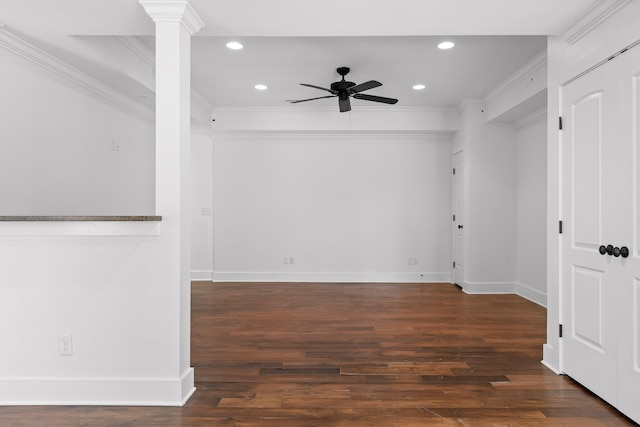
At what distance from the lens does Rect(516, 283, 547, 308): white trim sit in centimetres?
465

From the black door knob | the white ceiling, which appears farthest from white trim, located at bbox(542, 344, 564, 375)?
the white ceiling

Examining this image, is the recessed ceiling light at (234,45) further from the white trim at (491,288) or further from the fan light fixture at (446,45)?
the white trim at (491,288)

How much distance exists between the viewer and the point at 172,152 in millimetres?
2316

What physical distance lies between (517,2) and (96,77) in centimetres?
380

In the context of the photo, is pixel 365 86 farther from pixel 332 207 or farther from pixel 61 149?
pixel 61 149

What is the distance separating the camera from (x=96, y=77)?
3.72m

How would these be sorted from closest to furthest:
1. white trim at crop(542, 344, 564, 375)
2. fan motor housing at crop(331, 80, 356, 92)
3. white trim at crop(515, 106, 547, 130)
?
white trim at crop(542, 344, 564, 375)
fan motor housing at crop(331, 80, 356, 92)
white trim at crop(515, 106, 547, 130)

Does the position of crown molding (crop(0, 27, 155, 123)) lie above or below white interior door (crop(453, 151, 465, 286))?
above

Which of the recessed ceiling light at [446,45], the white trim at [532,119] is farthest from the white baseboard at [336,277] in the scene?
the recessed ceiling light at [446,45]

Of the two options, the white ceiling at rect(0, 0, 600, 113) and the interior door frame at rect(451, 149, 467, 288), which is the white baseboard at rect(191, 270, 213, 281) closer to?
the white ceiling at rect(0, 0, 600, 113)

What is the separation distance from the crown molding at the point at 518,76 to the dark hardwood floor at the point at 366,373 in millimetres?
2731

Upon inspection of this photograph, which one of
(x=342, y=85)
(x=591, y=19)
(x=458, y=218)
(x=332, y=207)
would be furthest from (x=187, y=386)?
(x=458, y=218)

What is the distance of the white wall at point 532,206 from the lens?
4.70 meters

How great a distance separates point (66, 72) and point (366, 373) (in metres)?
3.77
